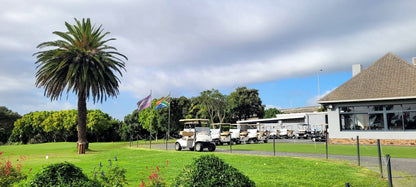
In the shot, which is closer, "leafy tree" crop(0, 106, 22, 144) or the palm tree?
the palm tree

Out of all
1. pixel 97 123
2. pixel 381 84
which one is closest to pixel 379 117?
pixel 381 84

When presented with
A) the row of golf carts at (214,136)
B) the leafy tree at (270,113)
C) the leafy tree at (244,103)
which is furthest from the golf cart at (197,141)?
the leafy tree at (270,113)

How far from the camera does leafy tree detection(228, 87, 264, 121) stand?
57.0m

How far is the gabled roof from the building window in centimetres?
99

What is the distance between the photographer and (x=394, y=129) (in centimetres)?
2167

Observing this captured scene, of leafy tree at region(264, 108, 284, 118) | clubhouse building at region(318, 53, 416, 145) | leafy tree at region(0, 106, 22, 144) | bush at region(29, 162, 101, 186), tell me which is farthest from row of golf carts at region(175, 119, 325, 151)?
leafy tree at region(0, 106, 22, 144)

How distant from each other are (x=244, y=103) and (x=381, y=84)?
3605 cm

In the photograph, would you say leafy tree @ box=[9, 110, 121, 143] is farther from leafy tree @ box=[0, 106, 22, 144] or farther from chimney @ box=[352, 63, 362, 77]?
chimney @ box=[352, 63, 362, 77]

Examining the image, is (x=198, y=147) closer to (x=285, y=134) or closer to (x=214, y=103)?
(x=285, y=134)

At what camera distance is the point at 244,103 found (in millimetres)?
58156

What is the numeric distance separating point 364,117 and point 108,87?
22648 millimetres

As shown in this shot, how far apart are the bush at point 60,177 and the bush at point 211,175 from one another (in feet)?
5.02

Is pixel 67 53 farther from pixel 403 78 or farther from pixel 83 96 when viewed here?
pixel 403 78

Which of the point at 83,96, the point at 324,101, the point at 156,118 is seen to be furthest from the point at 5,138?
the point at 324,101
